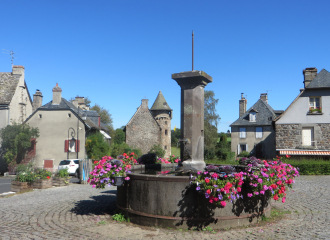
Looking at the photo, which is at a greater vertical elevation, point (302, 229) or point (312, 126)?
point (312, 126)

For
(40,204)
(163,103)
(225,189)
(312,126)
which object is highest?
(163,103)

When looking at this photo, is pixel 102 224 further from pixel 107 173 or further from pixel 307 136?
pixel 307 136

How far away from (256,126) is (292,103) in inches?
540

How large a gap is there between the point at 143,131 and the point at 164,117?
4.49 m

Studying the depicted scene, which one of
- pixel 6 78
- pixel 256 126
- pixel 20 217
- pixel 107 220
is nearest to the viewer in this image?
pixel 107 220

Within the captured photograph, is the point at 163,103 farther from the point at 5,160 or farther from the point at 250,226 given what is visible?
the point at 250,226

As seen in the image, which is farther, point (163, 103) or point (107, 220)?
point (163, 103)

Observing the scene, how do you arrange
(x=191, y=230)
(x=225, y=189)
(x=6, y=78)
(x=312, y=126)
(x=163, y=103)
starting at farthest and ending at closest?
(x=163, y=103)
(x=6, y=78)
(x=312, y=126)
(x=191, y=230)
(x=225, y=189)

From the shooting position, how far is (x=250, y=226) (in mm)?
6188

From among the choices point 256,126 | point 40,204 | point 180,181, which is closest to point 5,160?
point 40,204

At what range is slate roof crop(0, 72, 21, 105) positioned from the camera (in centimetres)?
2902

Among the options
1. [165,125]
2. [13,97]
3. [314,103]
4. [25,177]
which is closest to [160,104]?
[165,125]

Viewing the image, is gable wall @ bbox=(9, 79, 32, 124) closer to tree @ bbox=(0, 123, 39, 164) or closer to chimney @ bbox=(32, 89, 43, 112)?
tree @ bbox=(0, 123, 39, 164)

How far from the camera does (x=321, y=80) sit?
82.5 ft
